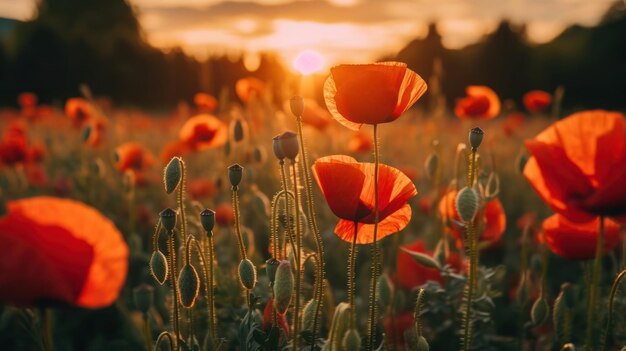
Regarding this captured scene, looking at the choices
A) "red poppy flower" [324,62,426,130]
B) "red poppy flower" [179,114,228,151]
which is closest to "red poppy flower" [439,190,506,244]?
"red poppy flower" [324,62,426,130]

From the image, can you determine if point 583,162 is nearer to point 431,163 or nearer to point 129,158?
point 431,163

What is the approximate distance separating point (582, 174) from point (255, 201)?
3.91 ft

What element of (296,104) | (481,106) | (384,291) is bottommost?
(384,291)

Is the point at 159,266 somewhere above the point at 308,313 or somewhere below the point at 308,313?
above

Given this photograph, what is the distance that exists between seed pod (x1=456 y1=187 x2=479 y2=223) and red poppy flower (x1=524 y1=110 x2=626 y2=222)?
0.15 m

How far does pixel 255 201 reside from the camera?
6.82ft

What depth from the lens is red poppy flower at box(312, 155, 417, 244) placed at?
1196mm

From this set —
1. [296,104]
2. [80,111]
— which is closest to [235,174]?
[296,104]

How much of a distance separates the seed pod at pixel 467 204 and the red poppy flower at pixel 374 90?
240mm

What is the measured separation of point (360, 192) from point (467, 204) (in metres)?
0.24

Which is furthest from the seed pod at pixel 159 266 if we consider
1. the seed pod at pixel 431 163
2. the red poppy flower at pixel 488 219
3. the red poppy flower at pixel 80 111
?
the red poppy flower at pixel 80 111

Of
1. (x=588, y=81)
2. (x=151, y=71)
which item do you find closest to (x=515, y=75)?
(x=588, y=81)

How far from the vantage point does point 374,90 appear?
122cm

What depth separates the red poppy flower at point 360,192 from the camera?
120 centimetres
